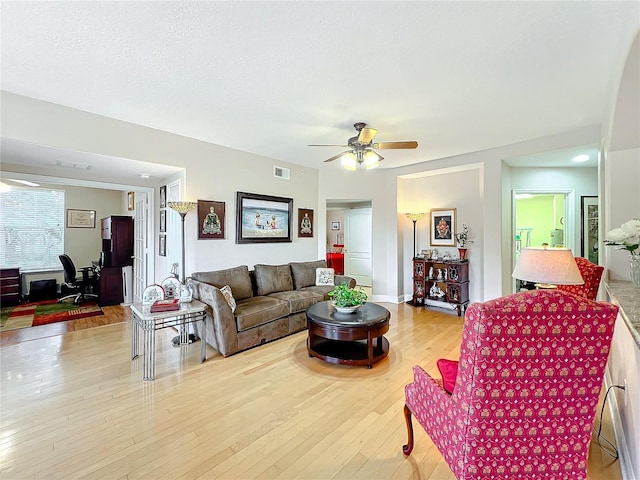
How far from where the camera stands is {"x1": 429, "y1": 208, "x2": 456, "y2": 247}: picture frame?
544 cm

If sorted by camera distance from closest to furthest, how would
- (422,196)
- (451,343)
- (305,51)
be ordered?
(305,51) < (451,343) < (422,196)

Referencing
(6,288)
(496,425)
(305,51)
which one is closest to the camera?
(496,425)

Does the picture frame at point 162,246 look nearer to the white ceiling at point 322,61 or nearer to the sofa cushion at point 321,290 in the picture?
the white ceiling at point 322,61

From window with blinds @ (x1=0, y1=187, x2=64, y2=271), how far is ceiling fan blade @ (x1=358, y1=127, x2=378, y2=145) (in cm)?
723

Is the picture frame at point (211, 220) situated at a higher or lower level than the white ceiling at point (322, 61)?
lower

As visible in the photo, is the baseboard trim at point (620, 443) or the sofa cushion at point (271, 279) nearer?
the baseboard trim at point (620, 443)

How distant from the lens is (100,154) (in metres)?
3.29

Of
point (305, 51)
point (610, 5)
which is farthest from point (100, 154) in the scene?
point (610, 5)

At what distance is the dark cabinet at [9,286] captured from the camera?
5463mm

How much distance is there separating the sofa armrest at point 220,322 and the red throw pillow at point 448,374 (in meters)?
2.28

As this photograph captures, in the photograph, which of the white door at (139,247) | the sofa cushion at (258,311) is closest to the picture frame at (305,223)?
the sofa cushion at (258,311)

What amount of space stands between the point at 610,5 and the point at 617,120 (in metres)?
0.98

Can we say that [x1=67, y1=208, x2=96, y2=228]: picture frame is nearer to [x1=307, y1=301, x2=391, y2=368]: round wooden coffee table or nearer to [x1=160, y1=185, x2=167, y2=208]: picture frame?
[x1=160, y1=185, x2=167, y2=208]: picture frame

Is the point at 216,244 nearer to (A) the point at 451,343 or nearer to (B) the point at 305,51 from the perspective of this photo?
(B) the point at 305,51
